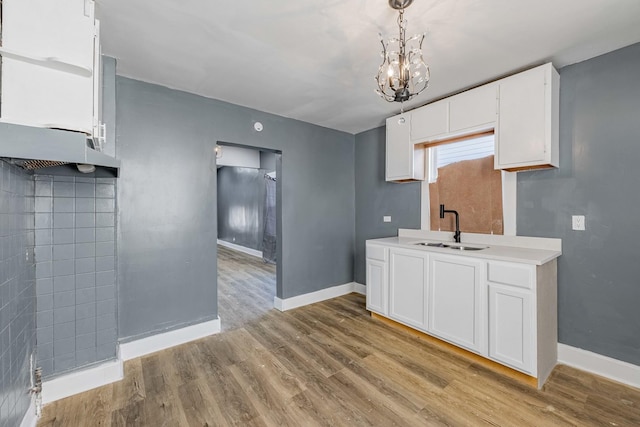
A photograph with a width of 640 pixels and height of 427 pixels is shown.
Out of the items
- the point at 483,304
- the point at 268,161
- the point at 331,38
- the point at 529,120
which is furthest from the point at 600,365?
the point at 268,161

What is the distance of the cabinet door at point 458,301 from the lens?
213 cm

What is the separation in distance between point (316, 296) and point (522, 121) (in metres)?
2.92

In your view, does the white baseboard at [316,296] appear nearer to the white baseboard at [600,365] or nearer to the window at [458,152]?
the window at [458,152]

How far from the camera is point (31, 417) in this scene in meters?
1.55

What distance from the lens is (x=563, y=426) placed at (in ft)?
5.07

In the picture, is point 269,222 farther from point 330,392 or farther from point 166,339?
point 330,392

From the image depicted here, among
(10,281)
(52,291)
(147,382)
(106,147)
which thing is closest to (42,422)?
(147,382)

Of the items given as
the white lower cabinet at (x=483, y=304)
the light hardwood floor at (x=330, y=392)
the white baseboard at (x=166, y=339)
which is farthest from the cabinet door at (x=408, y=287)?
the white baseboard at (x=166, y=339)

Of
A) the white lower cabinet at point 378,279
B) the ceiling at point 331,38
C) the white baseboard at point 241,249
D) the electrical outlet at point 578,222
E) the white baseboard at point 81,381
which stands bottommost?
the white baseboard at point 81,381

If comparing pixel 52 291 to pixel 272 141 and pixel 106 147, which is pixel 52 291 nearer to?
pixel 106 147

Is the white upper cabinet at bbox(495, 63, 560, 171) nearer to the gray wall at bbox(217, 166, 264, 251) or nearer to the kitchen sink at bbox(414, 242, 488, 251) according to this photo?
the kitchen sink at bbox(414, 242, 488, 251)

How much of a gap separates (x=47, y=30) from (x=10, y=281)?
1.23m

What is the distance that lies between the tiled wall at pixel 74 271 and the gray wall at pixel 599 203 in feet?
11.6

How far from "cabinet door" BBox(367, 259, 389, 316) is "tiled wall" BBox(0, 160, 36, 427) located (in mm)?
2729
